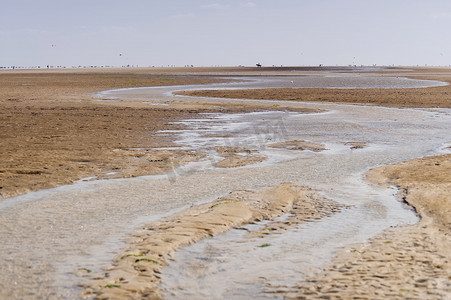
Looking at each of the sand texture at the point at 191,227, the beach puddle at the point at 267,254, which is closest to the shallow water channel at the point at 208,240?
the beach puddle at the point at 267,254

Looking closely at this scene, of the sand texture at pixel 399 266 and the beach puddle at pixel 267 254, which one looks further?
the beach puddle at pixel 267 254

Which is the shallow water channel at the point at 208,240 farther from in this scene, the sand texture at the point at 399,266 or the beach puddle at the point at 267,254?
the sand texture at the point at 399,266

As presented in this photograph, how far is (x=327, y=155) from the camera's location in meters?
16.2

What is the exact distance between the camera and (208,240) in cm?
854

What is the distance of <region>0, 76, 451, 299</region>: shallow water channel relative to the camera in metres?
6.98

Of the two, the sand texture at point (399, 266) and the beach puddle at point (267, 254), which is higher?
the sand texture at point (399, 266)

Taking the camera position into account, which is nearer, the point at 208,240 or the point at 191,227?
the point at 208,240

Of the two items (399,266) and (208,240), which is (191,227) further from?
(399,266)

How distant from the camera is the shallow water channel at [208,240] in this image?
6.98 metres

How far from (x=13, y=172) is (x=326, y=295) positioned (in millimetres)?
9168

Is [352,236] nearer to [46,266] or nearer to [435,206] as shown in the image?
[435,206]

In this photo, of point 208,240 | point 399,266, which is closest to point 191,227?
point 208,240

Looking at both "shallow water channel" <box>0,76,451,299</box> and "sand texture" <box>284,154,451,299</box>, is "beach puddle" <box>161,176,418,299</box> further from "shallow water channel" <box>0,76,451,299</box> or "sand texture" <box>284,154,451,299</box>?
"sand texture" <box>284,154,451,299</box>

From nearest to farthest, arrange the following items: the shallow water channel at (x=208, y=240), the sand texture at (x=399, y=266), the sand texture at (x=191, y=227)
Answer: the sand texture at (x=399, y=266) < the sand texture at (x=191, y=227) < the shallow water channel at (x=208, y=240)
